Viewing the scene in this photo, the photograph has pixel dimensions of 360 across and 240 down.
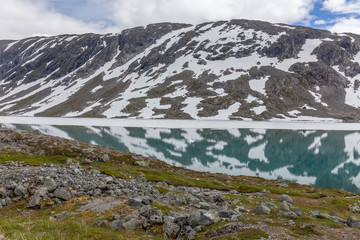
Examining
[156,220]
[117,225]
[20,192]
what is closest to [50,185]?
[20,192]

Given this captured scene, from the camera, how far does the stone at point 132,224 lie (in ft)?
45.9

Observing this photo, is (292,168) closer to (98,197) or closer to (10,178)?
(98,197)

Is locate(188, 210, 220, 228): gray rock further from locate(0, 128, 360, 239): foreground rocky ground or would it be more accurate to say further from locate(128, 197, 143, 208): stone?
locate(128, 197, 143, 208): stone

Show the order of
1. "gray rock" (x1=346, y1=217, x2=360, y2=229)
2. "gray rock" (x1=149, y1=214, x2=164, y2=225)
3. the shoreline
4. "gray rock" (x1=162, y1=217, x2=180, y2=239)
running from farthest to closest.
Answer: the shoreline, "gray rock" (x1=346, y1=217, x2=360, y2=229), "gray rock" (x1=149, y1=214, x2=164, y2=225), "gray rock" (x1=162, y1=217, x2=180, y2=239)

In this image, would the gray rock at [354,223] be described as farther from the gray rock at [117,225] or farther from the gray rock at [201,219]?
the gray rock at [117,225]

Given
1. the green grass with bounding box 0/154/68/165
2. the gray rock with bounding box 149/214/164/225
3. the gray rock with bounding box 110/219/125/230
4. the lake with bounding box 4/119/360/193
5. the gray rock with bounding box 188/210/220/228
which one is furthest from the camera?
the lake with bounding box 4/119/360/193

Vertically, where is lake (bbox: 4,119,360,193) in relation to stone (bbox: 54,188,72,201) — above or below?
below

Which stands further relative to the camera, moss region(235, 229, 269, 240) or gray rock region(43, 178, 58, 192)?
gray rock region(43, 178, 58, 192)

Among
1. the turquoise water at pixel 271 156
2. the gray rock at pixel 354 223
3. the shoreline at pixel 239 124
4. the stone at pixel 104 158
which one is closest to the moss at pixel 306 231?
the gray rock at pixel 354 223

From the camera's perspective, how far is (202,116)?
190 meters

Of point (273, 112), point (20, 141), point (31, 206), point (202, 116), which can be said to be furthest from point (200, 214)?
point (273, 112)

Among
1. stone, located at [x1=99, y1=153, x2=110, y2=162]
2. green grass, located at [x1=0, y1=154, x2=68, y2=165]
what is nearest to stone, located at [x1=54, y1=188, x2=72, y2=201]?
green grass, located at [x1=0, y1=154, x2=68, y2=165]

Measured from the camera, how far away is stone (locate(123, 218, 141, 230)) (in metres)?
14.0

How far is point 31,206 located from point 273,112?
194959 mm
